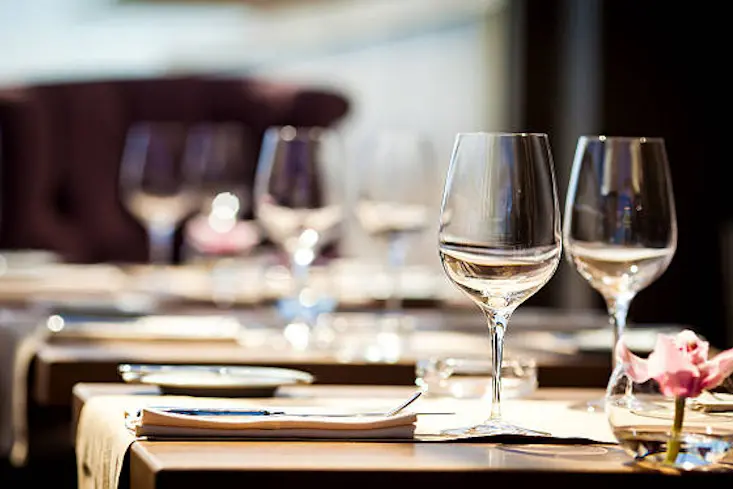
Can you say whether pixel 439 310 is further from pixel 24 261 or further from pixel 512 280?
pixel 512 280

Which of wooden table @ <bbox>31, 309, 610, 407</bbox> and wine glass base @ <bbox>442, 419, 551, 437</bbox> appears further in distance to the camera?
wooden table @ <bbox>31, 309, 610, 407</bbox>

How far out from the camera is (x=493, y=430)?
3.62 feet

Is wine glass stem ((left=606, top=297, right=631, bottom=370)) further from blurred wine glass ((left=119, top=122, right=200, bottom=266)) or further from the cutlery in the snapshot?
blurred wine glass ((left=119, top=122, right=200, bottom=266))

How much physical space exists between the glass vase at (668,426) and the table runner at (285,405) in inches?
3.9

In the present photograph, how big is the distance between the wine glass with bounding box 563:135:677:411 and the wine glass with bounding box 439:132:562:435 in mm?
180

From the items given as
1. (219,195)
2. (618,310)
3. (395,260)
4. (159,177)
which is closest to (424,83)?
(219,195)

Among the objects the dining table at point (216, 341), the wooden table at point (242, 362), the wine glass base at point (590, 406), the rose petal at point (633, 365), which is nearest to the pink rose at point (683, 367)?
the rose petal at point (633, 365)

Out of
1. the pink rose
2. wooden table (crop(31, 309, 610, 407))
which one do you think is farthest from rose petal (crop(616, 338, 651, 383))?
wooden table (crop(31, 309, 610, 407))

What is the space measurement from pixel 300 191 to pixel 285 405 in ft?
2.07

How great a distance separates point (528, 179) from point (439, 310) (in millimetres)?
1258

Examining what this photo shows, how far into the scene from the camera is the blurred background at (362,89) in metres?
4.73

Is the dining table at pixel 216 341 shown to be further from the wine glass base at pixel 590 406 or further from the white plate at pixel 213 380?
the white plate at pixel 213 380

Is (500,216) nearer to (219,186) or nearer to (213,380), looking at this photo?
(213,380)

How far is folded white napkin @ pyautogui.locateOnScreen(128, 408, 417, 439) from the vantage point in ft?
3.40
